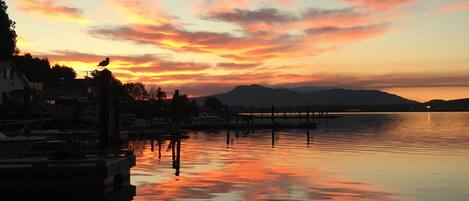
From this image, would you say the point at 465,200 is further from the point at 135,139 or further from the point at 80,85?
the point at 80,85

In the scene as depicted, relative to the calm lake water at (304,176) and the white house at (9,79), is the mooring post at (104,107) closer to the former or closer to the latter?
the calm lake water at (304,176)

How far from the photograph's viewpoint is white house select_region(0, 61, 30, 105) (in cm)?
7531

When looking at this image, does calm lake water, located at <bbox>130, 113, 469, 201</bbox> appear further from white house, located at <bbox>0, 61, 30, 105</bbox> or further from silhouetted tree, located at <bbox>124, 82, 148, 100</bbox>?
silhouetted tree, located at <bbox>124, 82, 148, 100</bbox>

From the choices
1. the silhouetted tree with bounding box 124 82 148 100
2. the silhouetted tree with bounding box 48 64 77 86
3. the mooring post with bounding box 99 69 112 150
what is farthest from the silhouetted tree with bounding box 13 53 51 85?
the mooring post with bounding box 99 69 112 150

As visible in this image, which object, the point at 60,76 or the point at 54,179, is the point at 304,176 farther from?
the point at 60,76

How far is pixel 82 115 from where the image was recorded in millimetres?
64188

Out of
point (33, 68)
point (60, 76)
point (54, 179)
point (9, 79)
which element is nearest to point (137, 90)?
point (60, 76)

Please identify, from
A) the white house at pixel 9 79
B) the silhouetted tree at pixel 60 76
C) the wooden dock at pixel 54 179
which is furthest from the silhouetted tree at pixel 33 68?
the wooden dock at pixel 54 179

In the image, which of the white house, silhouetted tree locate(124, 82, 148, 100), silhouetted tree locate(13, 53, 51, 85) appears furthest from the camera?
silhouetted tree locate(124, 82, 148, 100)

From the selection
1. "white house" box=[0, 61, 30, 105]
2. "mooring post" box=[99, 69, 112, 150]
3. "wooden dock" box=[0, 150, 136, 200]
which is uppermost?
"white house" box=[0, 61, 30, 105]

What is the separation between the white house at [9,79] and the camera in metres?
75.3

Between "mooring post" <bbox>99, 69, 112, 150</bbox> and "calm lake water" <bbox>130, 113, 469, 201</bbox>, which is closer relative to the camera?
"calm lake water" <bbox>130, 113, 469, 201</bbox>

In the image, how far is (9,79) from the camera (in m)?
78.1

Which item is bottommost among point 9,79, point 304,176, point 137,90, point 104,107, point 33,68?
point 304,176
